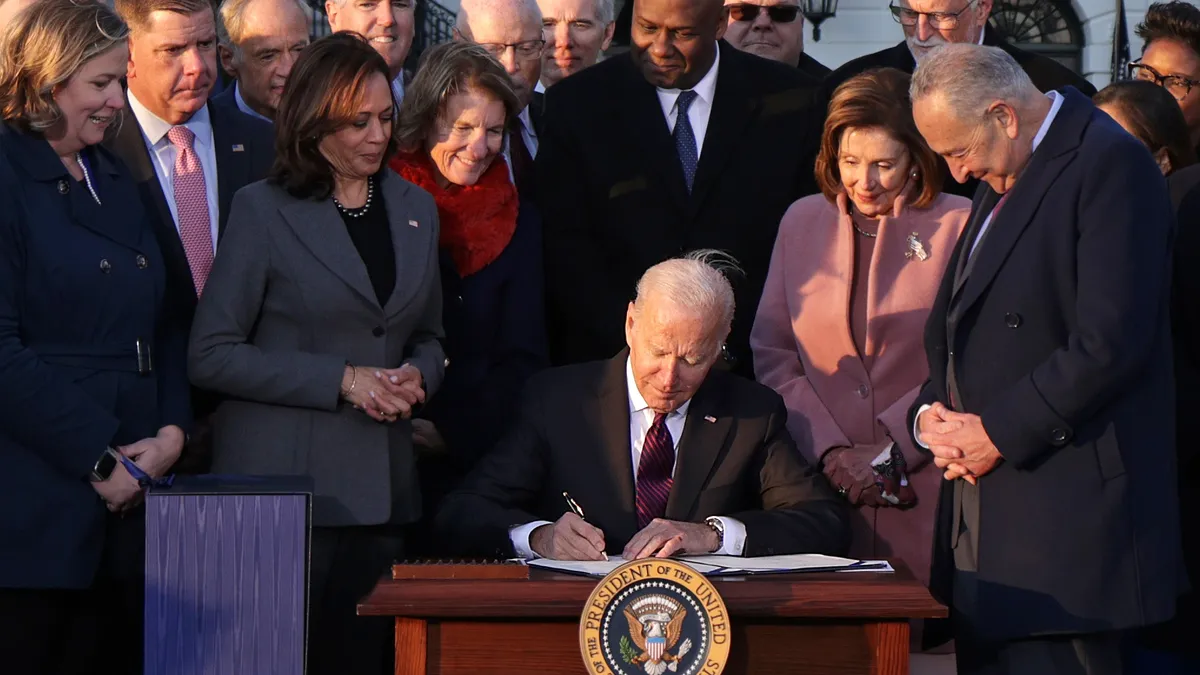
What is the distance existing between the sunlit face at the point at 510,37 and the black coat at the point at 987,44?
3.01 feet

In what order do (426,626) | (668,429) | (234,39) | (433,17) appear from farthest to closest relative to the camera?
(433,17) → (234,39) → (668,429) → (426,626)

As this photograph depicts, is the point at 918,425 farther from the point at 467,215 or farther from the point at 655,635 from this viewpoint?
the point at 467,215

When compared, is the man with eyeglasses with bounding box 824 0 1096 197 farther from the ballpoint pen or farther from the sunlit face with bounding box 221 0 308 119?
the ballpoint pen

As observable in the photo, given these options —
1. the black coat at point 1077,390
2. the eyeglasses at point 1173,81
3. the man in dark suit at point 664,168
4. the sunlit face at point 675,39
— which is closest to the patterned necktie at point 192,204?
the man in dark suit at point 664,168

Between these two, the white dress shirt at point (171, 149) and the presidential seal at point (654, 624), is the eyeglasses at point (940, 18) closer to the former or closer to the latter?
the white dress shirt at point (171, 149)

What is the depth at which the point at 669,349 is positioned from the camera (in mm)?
4020

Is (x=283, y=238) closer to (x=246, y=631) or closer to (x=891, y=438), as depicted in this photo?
(x=246, y=631)

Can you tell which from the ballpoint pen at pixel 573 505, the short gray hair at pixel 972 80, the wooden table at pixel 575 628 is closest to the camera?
the wooden table at pixel 575 628

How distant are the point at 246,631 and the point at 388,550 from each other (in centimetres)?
92

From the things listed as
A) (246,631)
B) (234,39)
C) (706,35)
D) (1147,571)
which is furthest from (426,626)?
(234,39)

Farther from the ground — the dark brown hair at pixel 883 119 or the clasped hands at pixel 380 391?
the dark brown hair at pixel 883 119

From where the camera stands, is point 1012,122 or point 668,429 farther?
point 668,429

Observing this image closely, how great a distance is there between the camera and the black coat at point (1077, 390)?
3.75 m

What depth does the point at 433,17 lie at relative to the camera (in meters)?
13.0
